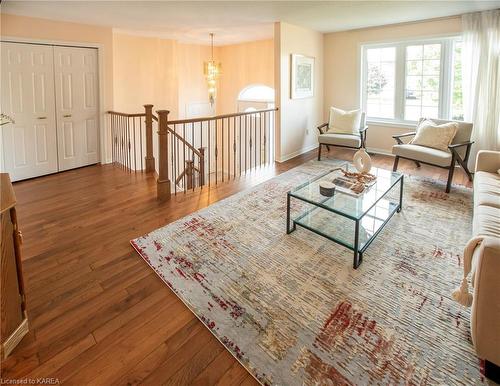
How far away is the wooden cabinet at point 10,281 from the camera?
162 cm

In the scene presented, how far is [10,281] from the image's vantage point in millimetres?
1674

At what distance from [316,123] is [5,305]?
241 inches

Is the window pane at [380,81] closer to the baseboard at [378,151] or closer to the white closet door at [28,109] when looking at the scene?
the baseboard at [378,151]

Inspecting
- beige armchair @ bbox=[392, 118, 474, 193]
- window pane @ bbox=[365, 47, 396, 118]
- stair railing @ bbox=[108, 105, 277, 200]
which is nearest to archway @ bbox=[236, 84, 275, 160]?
stair railing @ bbox=[108, 105, 277, 200]

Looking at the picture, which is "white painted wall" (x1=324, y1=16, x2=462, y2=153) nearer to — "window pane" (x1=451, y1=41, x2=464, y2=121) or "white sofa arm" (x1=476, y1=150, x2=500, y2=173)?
"window pane" (x1=451, y1=41, x2=464, y2=121)

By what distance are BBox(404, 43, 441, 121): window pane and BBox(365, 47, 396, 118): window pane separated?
0.27m

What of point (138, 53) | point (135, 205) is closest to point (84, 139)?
point (138, 53)

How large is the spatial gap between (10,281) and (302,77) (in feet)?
17.8

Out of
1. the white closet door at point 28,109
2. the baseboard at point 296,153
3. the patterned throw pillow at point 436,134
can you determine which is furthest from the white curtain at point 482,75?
the white closet door at point 28,109

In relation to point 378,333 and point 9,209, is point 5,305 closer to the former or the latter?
point 9,209

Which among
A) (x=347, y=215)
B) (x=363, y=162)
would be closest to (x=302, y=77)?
(x=363, y=162)

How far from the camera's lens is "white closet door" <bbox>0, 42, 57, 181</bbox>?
4438 mm

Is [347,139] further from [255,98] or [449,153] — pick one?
[255,98]

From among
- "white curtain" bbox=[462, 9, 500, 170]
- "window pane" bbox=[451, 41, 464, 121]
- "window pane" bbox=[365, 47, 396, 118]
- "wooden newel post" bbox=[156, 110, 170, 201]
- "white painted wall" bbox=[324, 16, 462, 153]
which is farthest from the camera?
"window pane" bbox=[365, 47, 396, 118]
